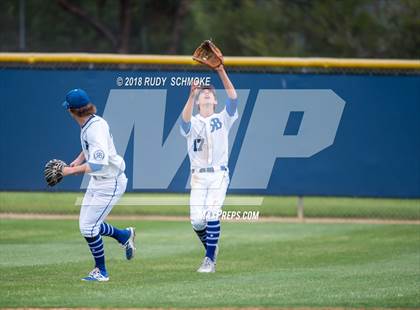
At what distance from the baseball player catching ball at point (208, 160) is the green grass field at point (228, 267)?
512 mm

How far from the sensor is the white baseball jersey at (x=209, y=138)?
10.1m

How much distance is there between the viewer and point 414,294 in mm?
8797

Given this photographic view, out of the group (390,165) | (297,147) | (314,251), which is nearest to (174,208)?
(297,147)

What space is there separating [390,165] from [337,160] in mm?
850

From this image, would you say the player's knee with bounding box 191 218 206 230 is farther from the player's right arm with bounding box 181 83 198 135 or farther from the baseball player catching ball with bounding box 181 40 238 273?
the player's right arm with bounding box 181 83 198 135

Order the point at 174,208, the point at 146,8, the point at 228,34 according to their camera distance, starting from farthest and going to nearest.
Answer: the point at 146,8 < the point at 228,34 < the point at 174,208

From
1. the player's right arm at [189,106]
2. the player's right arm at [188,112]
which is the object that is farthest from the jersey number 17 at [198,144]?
the player's right arm at [189,106]

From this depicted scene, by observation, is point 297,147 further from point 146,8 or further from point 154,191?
point 146,8

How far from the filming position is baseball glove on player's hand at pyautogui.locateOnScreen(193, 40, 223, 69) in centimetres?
1012

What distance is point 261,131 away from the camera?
15305 millimetres

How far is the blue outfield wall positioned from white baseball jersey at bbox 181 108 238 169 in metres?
4.85

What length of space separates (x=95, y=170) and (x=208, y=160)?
1433 millimetres

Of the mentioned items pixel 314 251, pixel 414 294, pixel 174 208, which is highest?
pixel 414 294

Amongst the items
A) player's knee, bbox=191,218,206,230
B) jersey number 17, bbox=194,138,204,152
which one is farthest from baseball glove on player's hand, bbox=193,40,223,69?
player's knee, bbox=191,218,206,230
